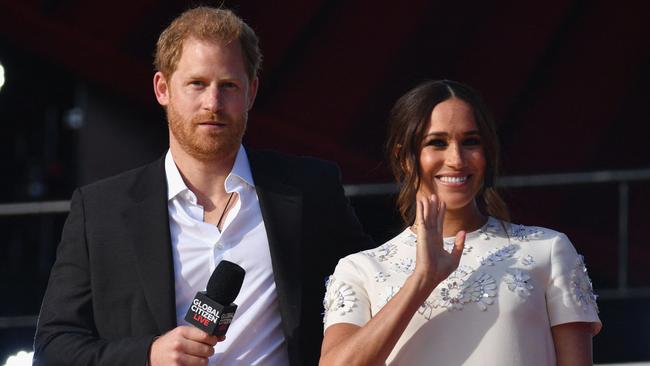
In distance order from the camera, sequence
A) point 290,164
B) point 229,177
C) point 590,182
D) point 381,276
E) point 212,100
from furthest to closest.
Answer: point 590,182 < point 290,164 < point 229,177 < point 212,100 < point 381,276

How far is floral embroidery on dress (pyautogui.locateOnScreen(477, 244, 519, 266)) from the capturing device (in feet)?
7.46

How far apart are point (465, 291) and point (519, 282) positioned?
106 millimetres

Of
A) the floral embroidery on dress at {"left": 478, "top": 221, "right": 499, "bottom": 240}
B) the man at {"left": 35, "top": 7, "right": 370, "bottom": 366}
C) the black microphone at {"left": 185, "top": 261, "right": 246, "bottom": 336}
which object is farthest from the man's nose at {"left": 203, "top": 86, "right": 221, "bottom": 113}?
the floral embroidery on dress at {"left": 478, "top": 221, "right": 499, "bottom": 240}

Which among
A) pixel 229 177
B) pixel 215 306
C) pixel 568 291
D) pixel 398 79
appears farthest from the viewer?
pixel 398 79

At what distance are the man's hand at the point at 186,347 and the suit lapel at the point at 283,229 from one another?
320 mm

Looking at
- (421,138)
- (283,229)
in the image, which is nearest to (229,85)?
(283,229)

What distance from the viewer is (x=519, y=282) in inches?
86.7

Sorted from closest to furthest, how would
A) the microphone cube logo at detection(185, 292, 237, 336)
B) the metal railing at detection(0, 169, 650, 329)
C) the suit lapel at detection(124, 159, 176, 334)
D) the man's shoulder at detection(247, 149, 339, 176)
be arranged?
the microphone cube logo at detection(185, 292, 237, 336)
the suit lapel at detection(124, 159, 176, 334)
the man's shoulder at detection(247, 149, 339, 176)
the metal railing at detection(0, 169, 650, 329)

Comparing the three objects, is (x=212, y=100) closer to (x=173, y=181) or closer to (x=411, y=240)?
(x=173, y=181)

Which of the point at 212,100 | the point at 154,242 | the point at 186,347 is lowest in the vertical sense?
the point at 186,347

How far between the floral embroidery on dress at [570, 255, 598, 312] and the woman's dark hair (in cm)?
22

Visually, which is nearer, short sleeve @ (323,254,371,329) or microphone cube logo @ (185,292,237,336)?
microphone cube logo @ (185,292,237,336)

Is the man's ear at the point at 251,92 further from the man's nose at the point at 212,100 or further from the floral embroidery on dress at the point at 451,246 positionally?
the floral embroidery on dress at the point at 451,246

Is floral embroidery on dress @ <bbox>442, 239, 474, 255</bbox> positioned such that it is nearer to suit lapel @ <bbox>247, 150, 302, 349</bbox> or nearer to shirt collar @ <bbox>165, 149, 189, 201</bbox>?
suit lapel @ <bbox>247, 150, 302, 349</bbox>
